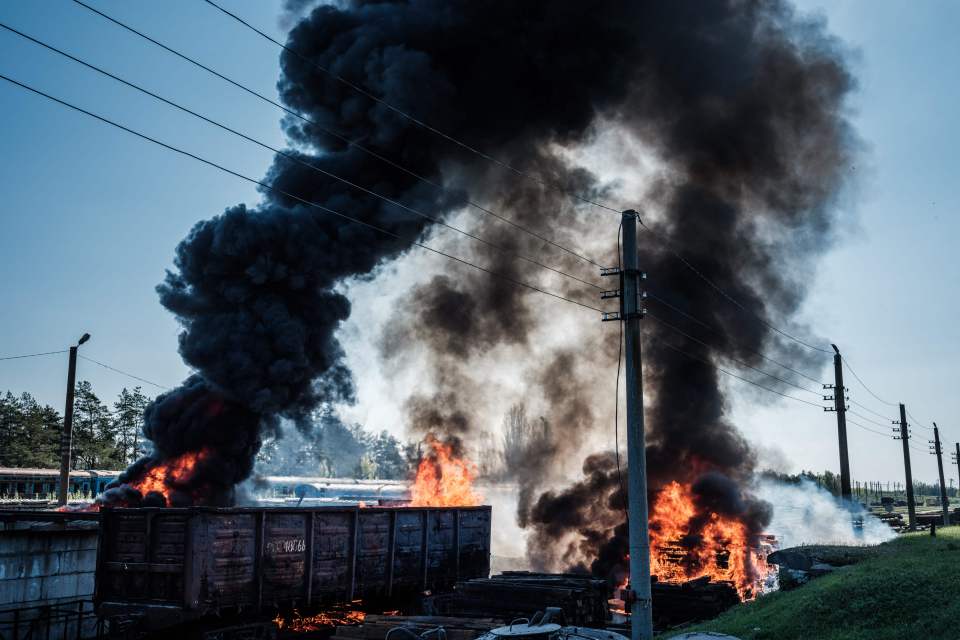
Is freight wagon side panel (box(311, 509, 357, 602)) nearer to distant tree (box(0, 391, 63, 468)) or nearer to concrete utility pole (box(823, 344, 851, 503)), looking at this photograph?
concrete utility pole (box(823, 344, 851, 503))

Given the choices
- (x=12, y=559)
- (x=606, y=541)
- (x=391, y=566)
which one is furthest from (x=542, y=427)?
(x=12, y=559)

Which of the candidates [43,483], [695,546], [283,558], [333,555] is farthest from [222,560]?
[43,483]

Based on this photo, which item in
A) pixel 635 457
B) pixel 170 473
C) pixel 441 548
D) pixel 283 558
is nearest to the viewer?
pixel 635 457

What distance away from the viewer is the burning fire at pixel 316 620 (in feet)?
52.0

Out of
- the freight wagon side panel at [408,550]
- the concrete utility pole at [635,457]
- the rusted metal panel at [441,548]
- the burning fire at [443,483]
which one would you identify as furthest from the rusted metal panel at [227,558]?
the burning fire at [443,483]

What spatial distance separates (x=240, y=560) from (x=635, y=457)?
774 centimetres

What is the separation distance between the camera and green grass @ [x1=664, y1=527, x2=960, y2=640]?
12297mm

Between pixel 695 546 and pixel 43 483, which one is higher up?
pixel 43 483

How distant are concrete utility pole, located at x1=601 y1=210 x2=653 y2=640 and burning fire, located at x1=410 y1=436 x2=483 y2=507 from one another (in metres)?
15.3

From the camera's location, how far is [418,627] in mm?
13688

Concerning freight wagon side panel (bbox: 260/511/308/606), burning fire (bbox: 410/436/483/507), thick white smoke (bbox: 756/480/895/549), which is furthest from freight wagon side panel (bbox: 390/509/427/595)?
thick white smoke (bbox: 756/480/895/549)

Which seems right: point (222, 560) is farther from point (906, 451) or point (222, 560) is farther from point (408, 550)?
point (906, 451)

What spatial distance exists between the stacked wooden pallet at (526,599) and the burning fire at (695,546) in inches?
355

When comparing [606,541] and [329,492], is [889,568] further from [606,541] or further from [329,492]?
[329,492]
